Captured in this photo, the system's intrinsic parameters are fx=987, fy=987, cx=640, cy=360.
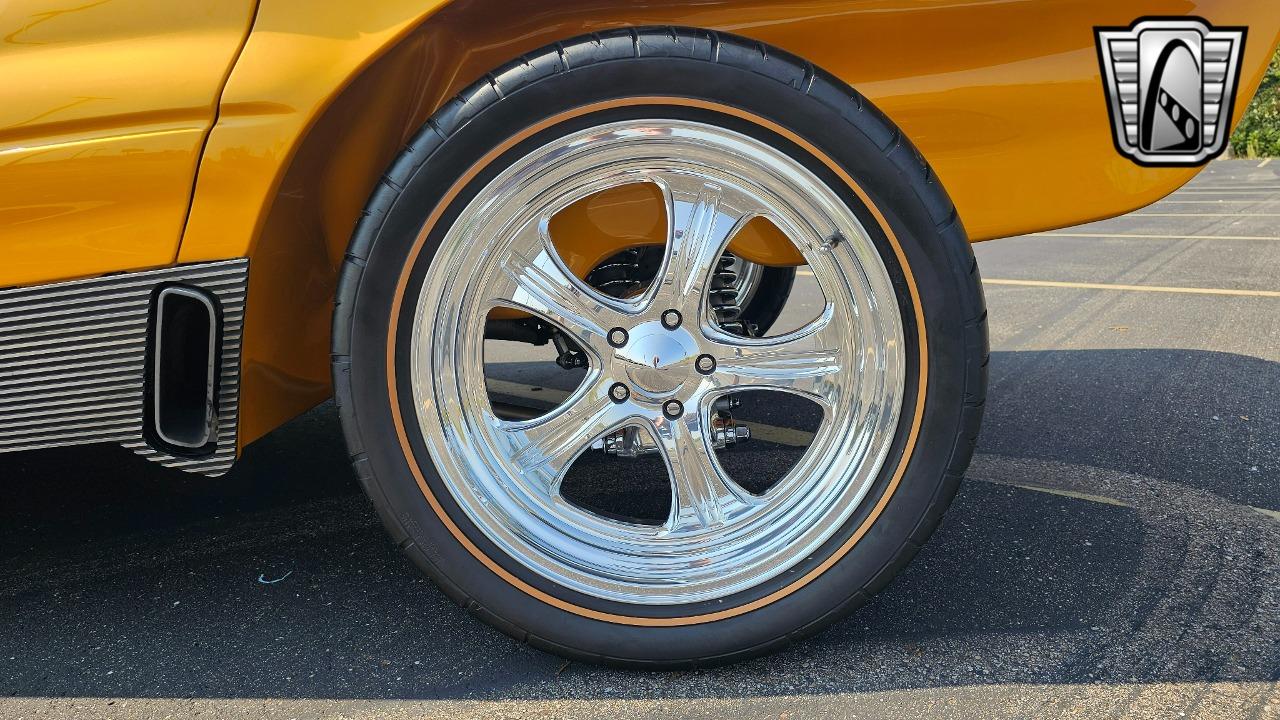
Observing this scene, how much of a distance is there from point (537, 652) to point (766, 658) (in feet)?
1.32

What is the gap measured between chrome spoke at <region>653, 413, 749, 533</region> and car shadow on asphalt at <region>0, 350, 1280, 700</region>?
267mm

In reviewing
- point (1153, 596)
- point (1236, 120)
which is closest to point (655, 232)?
point (1236, 120)

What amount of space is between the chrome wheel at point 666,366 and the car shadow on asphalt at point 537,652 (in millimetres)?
213

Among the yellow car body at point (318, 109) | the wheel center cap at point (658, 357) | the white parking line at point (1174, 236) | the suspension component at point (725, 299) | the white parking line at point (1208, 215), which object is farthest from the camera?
the white parking line at point (1208, 215)

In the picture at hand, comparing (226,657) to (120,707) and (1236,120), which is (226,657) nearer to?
(120,707)

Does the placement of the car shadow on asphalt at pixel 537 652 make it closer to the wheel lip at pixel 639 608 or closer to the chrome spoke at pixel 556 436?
the wheel lip at pixel 639 608

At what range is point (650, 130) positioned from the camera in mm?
1609

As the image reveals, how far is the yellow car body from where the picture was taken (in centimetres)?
150

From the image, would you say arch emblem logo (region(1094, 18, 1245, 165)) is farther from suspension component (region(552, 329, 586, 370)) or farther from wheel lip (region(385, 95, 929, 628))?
suspension component (region(552, 329, 586, 370))

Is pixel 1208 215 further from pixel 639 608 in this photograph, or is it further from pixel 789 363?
pixel 639 608

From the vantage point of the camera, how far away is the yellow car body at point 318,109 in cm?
150

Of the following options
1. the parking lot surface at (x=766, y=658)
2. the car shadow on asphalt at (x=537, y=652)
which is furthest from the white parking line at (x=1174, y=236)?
the car shadow on asphalt at (x=537, y=652)

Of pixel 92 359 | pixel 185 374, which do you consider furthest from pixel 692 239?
pixel 92 359

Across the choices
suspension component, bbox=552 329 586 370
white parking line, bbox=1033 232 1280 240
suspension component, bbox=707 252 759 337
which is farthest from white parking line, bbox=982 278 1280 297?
suspension component, bbox=552 329 586 370
